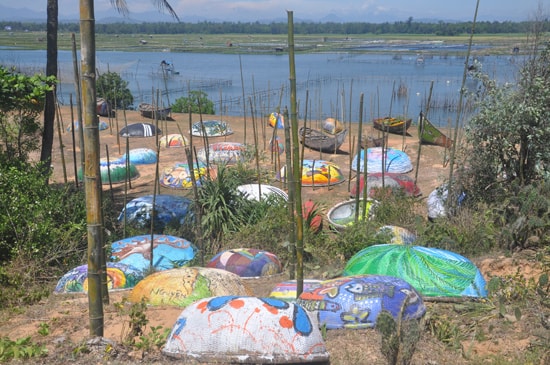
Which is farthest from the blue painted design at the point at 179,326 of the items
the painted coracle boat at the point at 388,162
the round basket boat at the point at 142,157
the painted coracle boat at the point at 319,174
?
the round basket boat at the point at 142,157

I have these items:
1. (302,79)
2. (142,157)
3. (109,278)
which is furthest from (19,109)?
(302,79)

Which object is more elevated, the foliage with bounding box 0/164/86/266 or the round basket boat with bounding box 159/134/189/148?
the foliage with bounding box 0/164/86/266

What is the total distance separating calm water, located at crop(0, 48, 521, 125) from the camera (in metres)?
33.2

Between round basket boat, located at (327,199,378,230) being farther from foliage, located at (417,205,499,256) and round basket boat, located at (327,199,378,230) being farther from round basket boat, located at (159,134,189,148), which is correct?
round basket boat, located at (159,134,189,148)

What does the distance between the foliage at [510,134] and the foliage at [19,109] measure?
6.77m

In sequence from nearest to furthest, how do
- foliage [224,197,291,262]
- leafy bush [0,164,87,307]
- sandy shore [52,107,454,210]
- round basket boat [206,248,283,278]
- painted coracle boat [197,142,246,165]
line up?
leafy bush [0,164,87,307] < round basket boat [206,248,283,278] < foliage [224,197,291,262] < sandy shore [52,107,454,210] < painted coracle boat [197,142,246,165]

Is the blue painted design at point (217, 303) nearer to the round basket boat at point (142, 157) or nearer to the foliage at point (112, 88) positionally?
the round basket boat at point (142, 157)

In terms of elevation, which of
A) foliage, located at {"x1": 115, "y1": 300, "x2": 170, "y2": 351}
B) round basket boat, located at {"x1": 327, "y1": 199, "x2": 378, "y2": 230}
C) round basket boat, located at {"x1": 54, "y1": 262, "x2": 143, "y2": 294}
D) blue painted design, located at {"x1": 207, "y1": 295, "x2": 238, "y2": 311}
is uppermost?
blue painted design, located at {"x1": 207, "y1": 295, "x2": 238, "y2": 311}

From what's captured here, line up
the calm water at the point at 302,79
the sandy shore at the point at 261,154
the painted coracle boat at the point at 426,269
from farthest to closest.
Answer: the calm water at the point at 302,79, the sandy shore at the point at 261,154, the painted coracle boat at the point at 426,269

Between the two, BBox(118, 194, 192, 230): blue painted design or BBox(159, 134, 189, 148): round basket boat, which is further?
BBox(159, 134, 189, 148): round basket boat

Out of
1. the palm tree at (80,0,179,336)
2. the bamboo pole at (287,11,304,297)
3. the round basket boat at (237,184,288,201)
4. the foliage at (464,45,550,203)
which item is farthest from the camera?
the round basket boat at (237,184,288,201)

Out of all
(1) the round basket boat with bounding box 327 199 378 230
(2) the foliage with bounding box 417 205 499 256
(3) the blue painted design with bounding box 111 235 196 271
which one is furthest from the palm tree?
(1) the round basket boat with bounding box 327 199 378 230

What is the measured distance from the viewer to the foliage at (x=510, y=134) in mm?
9586

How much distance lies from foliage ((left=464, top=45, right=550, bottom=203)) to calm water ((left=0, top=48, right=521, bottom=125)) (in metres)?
13.4
